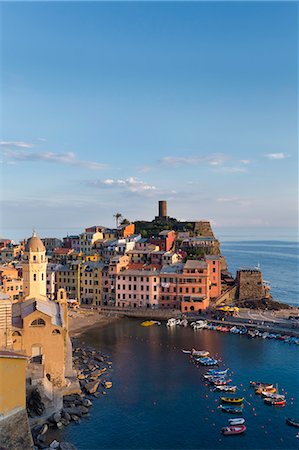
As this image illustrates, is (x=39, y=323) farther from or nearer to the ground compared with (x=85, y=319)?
farther from the ground

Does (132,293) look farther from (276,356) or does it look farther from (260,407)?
(260,407)

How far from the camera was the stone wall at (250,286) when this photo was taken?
69000 millimetres

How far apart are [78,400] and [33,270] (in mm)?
13822

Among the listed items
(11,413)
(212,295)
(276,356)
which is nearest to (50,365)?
(11,413)

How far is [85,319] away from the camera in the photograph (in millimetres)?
59094

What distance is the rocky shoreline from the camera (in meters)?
25.7

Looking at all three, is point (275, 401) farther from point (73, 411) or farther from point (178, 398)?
point (73, 411)

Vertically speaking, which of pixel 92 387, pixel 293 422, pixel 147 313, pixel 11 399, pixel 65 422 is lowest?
pixel 293 422

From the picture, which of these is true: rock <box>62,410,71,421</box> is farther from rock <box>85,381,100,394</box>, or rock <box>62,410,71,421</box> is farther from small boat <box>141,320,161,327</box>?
small boat <box>141,320,161,327</box>

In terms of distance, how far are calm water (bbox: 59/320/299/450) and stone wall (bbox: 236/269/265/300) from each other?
63.9 ft

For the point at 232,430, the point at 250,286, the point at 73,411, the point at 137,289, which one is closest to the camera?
the point at 232,430

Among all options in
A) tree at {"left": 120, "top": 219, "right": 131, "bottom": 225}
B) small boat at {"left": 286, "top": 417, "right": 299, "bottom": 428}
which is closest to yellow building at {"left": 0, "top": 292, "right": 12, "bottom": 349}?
small boat at {"left": 286, "top": 417, "right": 299, "bottom": 428}

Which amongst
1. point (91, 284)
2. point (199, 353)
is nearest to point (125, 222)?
point (91, 284)

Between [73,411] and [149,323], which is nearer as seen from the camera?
[73,411]
